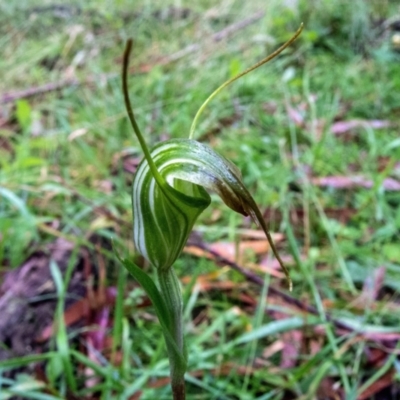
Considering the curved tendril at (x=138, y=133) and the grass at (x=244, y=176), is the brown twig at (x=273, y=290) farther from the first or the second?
the curved tendril at (x=138, y=133)

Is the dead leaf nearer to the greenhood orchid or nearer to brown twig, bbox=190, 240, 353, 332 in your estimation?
brown twig, bbox=190, 240, 353, 332

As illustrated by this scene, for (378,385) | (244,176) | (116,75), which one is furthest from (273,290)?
(116,75)

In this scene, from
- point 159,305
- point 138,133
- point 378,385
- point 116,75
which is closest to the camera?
point 138,133

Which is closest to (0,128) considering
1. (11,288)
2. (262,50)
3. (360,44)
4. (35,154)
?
(35,154)

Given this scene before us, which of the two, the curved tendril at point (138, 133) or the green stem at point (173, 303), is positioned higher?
the curved tendril at point (138, 133)

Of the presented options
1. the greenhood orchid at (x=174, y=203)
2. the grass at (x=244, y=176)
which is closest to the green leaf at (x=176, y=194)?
the greenhood orchid at (x=174, y=203)

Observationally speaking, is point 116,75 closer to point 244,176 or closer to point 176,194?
point 244,176
